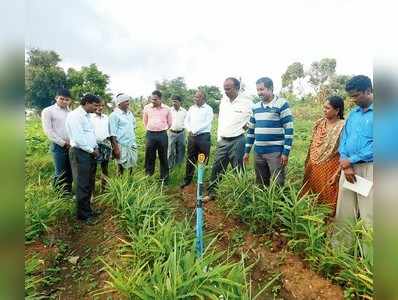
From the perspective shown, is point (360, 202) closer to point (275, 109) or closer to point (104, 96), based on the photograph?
point (275, 109)

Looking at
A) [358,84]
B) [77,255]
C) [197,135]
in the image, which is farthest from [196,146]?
[358,84]

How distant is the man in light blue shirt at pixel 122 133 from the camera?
13.1ft

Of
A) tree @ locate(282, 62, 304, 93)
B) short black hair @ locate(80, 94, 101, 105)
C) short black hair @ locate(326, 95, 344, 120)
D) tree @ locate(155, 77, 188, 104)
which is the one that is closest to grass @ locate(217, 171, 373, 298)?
short black hair @ locate(326, 95, 344, 120)

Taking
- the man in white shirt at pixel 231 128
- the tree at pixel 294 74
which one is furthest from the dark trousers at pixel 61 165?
the tree at pixel 294 74

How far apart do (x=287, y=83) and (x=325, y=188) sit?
5302 millimetres

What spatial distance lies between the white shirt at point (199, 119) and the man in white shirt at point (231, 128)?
0.57 metres

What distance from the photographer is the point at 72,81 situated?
405 cm

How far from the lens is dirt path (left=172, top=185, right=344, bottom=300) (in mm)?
2018

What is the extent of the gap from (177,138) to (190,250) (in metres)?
3.11

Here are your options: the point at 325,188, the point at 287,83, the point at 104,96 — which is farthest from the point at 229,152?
the point at 287,83

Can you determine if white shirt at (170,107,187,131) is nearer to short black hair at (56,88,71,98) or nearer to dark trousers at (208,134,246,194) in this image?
dark trousers at (208,134,246,194)

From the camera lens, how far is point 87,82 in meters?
4.33

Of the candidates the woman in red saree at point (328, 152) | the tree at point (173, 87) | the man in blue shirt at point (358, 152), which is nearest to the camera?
the man in blue shirt at point (358, 152)

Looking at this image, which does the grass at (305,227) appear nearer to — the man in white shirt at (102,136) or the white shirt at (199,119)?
the white shirt at (199,119)
